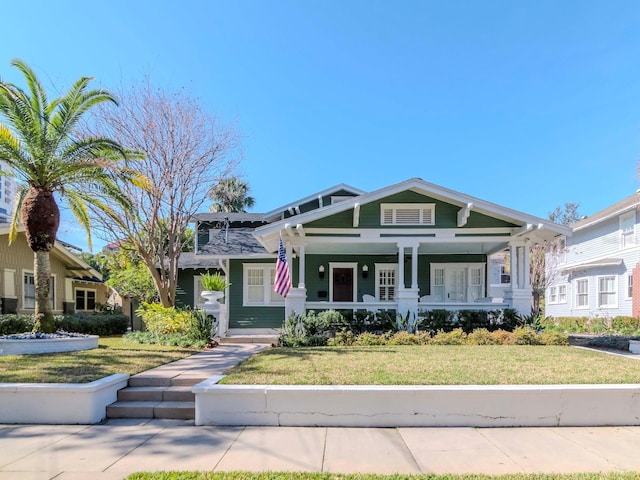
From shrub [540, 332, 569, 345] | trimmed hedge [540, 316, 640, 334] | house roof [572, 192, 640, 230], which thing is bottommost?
trimmed hedge [540, 316, 640, 334]

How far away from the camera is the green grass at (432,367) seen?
18.4 ft

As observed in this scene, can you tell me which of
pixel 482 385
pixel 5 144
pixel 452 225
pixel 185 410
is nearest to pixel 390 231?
pixel 452 225

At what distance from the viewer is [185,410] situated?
545 cm

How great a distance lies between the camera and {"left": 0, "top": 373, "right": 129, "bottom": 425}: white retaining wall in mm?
5250

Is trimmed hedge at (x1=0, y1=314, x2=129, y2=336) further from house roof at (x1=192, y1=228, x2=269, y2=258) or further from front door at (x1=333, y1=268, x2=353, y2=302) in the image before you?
front door at (x1=333, y1=268, x2=353, y2=302)

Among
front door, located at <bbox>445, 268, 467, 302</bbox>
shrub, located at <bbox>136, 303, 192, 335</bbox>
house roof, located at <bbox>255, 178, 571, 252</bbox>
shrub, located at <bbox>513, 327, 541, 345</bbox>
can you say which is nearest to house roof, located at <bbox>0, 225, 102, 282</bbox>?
shrub, located at <bbox>136, 303, 192, 335</bbox>

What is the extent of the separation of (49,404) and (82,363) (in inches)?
78.0

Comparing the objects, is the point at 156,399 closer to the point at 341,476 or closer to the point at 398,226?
the point at 341,476

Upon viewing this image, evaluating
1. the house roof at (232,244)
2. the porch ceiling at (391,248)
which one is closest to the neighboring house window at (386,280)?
the porch ceiling at (391,248)

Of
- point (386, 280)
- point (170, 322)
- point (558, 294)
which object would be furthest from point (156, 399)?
point (558, 294)

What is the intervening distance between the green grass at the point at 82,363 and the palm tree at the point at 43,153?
1810 millimetres

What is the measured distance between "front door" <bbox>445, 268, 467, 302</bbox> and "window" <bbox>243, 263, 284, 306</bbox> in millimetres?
6350

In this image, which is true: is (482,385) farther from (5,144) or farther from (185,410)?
(5,144)

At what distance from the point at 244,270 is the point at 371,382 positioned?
396 inches
